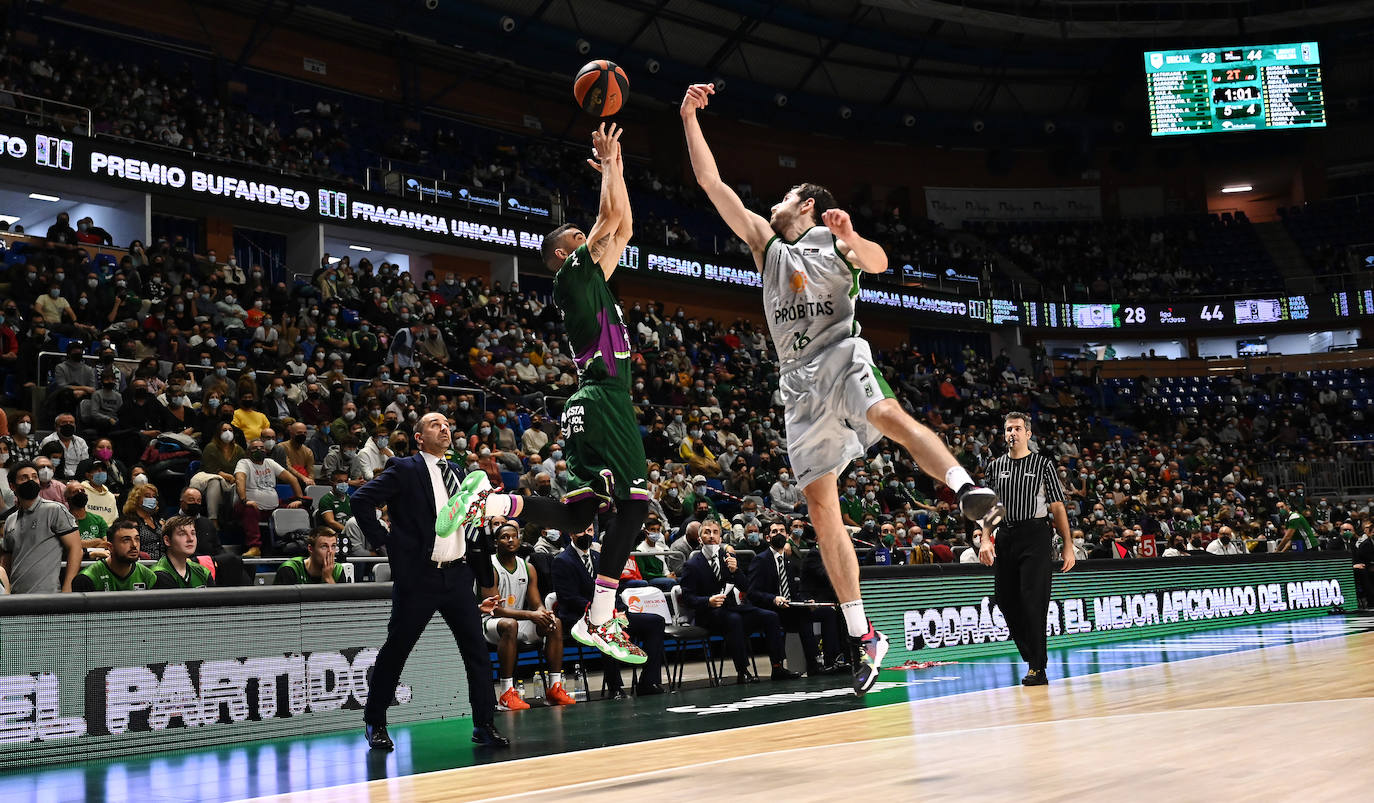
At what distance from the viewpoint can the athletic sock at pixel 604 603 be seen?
18.7 ft

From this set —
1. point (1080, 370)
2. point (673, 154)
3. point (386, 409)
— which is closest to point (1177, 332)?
point (1080, 370)

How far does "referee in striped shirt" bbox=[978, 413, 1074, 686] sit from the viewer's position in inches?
362

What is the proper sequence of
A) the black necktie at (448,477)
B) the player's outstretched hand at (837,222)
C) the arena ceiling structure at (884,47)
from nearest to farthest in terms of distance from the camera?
the player's outstretched hand at (837,222) < the black necktie at (448,477) < the arena ceiling structure at (884,47)

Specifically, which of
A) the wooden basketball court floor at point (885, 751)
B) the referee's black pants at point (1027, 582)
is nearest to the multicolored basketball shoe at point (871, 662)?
the wooden basketball court floor at point (885, 751)

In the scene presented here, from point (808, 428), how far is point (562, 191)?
78.4 feet

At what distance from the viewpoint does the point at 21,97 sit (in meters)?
19.2

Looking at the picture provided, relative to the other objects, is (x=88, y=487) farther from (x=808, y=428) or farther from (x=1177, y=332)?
(x=1177, y=332)

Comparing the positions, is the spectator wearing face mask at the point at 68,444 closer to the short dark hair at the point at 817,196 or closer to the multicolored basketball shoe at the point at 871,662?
the short dark hair at the point at 817,196

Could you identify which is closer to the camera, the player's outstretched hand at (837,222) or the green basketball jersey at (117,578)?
the player's outstretched hand at (837,222)

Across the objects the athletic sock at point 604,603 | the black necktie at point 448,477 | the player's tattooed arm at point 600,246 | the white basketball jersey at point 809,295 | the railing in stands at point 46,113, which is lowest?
the athletic sock at point 604,603

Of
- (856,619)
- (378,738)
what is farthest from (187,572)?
(856,619)

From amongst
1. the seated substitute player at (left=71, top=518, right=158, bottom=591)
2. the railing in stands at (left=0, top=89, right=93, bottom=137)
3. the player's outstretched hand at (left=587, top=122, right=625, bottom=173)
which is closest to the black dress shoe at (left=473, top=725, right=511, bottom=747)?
the seated substitute player at (left=71, top=518, right=158, bottom=591)

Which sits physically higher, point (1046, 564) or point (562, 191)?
point (562, 191)

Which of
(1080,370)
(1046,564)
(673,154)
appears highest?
(673,154)
